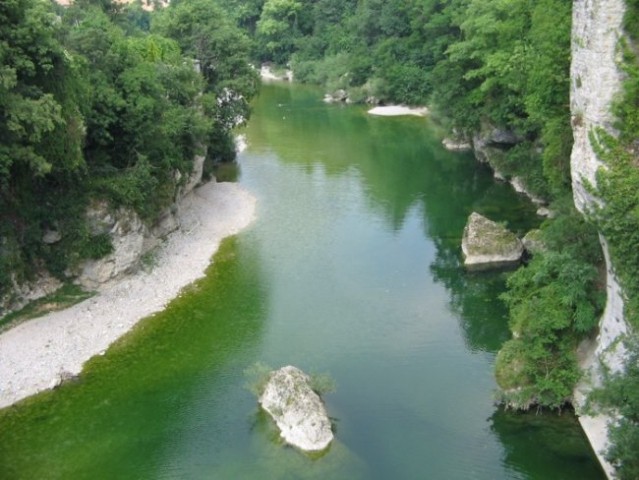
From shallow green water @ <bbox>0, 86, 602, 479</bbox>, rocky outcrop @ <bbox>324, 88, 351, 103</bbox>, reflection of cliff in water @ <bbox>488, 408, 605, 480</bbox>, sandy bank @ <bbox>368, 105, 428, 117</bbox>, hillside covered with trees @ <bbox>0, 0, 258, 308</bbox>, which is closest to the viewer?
reflection of cliff in water @ <bbox>488, 408, 605, 480</bbox>

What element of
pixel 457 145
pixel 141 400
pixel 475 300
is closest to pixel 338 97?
pixel 457 145

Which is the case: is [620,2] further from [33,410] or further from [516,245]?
[33,410]

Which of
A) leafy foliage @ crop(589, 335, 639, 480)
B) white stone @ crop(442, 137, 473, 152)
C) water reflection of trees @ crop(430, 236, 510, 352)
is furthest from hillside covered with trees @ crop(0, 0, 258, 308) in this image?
white stone @ crop(442, 137, 473, 152)

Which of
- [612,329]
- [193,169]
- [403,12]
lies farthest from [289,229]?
[403,12]

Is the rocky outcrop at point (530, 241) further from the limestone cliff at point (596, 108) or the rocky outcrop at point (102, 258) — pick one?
the rocky outcrop at point (102, 258)

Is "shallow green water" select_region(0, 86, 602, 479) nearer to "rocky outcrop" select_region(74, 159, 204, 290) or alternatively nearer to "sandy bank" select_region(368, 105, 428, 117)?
"rocky outcrop" select_region(74, 159, 204, 290)

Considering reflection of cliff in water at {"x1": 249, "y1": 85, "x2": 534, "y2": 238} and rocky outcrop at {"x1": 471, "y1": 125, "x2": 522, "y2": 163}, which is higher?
rocky outcrop at {"x1": 471, "y1": 125, "x2": 522, "y2": 163}

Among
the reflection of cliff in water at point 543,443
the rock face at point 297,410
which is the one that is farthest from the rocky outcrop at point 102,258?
the reflection of cliff in water at point 543,443

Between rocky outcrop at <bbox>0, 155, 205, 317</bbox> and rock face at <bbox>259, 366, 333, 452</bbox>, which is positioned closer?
rock face at <bbox>259, 366, 333, 452</bbox>

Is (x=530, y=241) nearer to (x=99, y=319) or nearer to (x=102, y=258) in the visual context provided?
(x=102, y=258)
